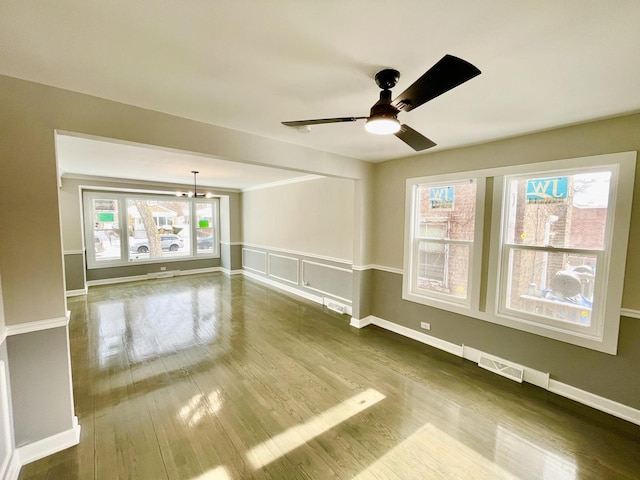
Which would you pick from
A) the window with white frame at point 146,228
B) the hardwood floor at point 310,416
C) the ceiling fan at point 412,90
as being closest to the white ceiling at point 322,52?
the ceiling fan at point 412,90

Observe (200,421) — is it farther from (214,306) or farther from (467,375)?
(214,306)

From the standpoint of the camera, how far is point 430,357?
124 inches

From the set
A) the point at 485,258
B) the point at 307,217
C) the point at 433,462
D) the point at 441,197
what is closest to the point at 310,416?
the point at 433,462

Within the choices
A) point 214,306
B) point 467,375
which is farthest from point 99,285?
point 467,375

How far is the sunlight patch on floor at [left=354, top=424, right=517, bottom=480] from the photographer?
67.4 inches

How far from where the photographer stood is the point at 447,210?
337cm

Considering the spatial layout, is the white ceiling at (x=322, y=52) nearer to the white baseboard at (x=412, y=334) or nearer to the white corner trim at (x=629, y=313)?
the white corner trim at (x=629, y=313)

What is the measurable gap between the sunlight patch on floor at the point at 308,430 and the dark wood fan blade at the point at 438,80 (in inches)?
92.9

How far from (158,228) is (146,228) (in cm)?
28

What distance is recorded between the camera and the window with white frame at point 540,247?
7.29 ft

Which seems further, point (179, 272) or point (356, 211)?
point (179, 272)

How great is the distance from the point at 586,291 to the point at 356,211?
264cm

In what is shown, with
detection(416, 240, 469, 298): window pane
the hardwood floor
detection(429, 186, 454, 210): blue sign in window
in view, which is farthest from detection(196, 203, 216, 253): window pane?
detection(429, 186, 454, 210): blue sign in window

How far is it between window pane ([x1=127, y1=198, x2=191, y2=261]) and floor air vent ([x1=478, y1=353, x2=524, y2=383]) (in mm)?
7494
